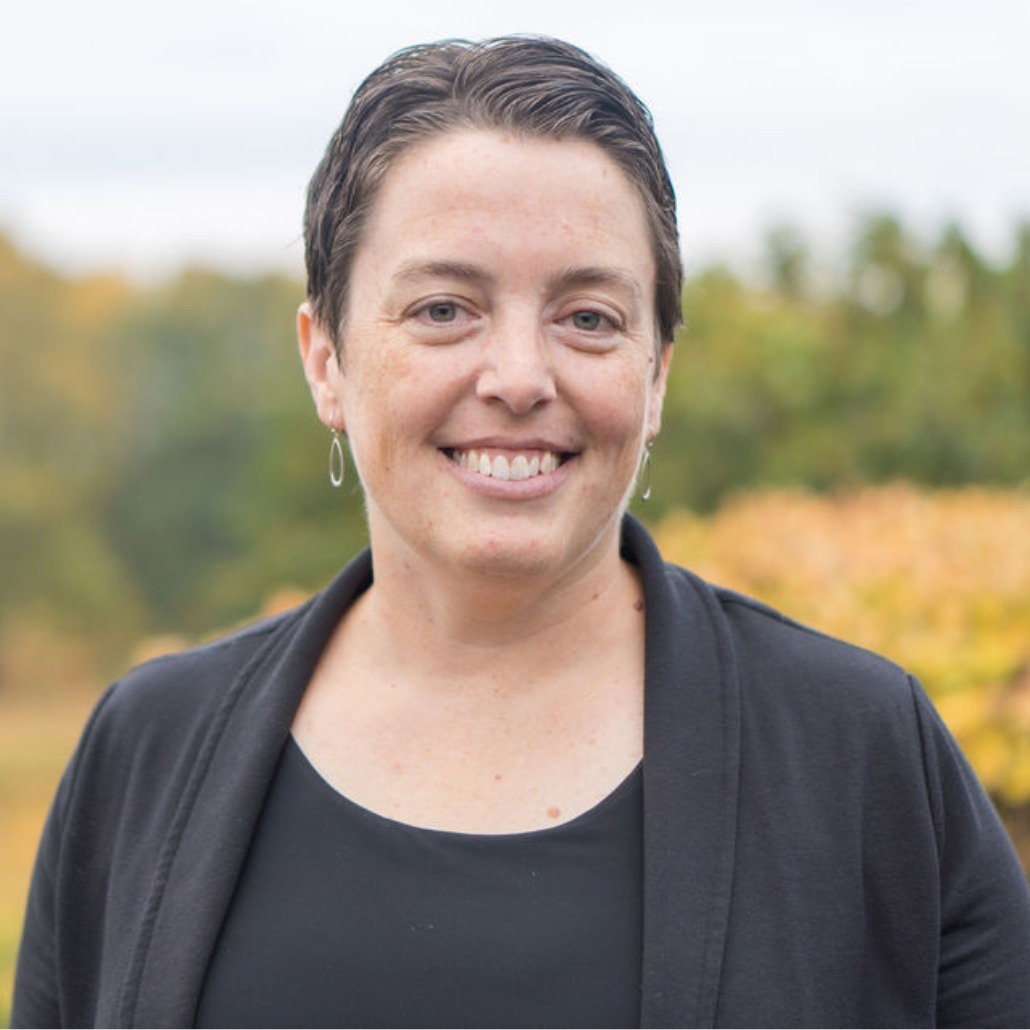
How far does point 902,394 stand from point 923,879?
580 centimetres

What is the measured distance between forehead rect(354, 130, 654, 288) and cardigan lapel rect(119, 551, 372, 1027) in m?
0.72

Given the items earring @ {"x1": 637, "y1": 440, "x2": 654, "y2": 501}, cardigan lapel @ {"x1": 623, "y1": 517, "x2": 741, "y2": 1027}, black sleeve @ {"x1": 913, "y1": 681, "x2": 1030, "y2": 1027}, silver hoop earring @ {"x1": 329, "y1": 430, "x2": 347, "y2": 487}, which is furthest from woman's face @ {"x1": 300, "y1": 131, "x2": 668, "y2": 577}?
black sleeve @ {"x1": 913, "y1": 681, "x2": 1030, "y2": 1027}

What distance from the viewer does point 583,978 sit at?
6.11 feet

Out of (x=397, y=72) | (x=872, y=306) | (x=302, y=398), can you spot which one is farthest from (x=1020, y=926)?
(x=302, y=398)

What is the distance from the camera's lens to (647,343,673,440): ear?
2.12 m

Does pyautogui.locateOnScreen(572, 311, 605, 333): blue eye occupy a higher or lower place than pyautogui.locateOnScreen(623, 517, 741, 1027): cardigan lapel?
higher

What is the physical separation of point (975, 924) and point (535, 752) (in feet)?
2.18

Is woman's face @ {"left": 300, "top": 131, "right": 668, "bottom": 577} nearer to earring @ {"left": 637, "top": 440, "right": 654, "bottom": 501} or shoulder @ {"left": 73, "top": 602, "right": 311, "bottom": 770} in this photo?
earring @ {"left": 637, "top": 440, "right": 654, "bottom": 501}

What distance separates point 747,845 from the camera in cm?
192

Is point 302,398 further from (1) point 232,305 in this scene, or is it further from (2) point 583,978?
(1) point 232,305

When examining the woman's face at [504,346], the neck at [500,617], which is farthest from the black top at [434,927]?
the woman's face at [504,346]

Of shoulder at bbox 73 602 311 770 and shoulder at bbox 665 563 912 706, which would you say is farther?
shoulder at bbox 73 602 311 770

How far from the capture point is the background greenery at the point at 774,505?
169 inches

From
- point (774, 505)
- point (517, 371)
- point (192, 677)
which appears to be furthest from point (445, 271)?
point (774, 505)
